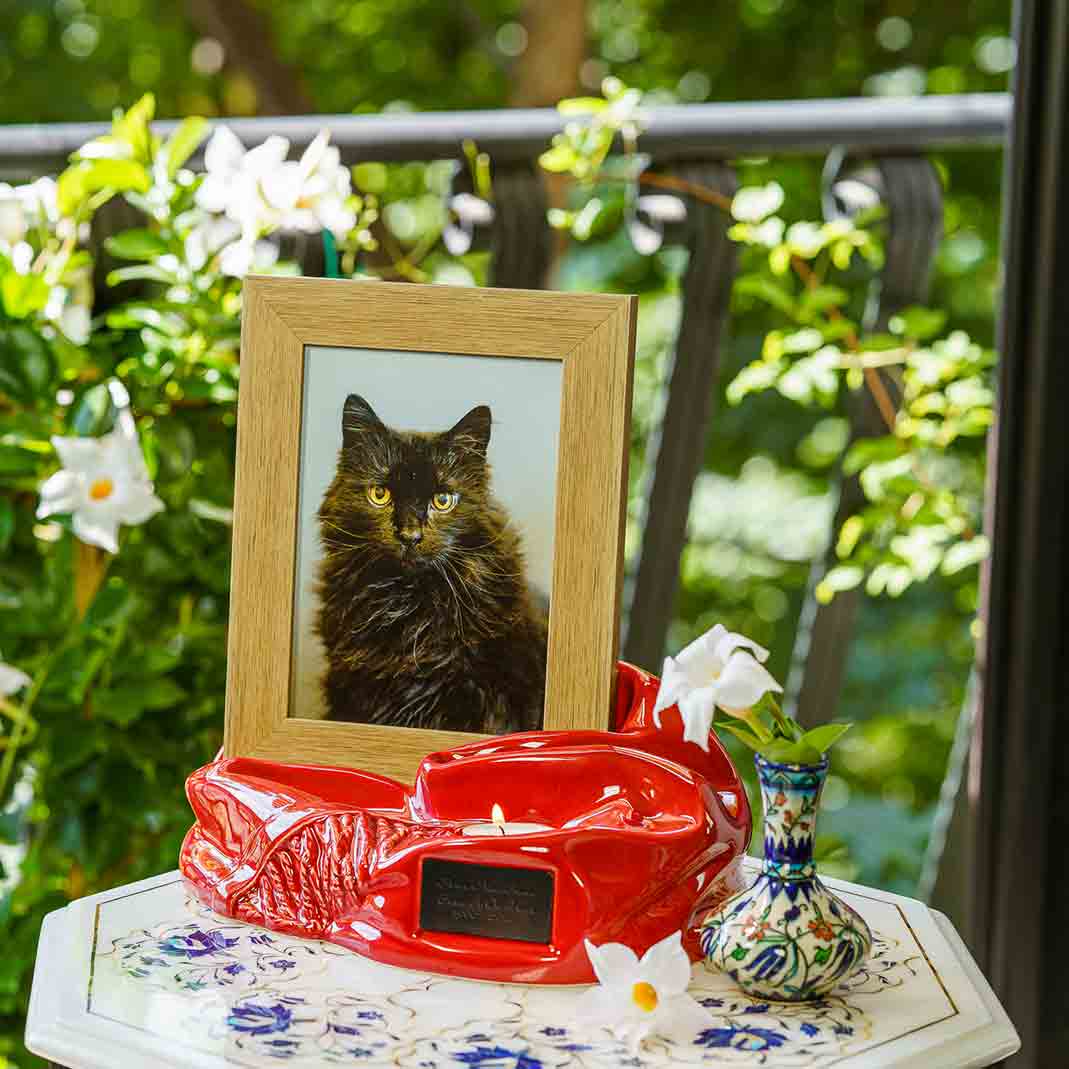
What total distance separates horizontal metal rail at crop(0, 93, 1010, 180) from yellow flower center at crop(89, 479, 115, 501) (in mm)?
439

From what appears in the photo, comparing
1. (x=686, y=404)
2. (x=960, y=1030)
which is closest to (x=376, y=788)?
(x=960, y=1030)

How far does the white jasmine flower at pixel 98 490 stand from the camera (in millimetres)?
1071

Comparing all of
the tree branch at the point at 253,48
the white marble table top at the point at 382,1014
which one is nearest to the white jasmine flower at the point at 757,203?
the white marble table top at the point at 382,1014

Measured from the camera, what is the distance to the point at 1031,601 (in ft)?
4.02

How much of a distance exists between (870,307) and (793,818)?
81cm

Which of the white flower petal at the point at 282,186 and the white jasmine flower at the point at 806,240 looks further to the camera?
the white jasmine flower at the point at 806,240

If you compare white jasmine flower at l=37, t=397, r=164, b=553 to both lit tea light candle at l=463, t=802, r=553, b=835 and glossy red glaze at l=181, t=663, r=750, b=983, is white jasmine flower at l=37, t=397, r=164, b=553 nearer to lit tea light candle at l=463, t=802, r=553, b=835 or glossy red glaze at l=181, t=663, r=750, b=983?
glossy red glaze at l=181, t=663, r=750, b=983

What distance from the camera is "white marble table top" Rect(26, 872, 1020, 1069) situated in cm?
66

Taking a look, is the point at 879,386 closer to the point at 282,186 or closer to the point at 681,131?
the point at 681,131

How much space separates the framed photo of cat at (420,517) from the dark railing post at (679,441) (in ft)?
1.63

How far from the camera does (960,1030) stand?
0.70 meters

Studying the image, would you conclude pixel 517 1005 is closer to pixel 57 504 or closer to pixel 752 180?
→ pixel 57 504

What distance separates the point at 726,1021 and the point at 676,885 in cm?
8

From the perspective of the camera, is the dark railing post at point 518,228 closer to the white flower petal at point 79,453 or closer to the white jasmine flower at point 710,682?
the white flower petal at point 79,453
